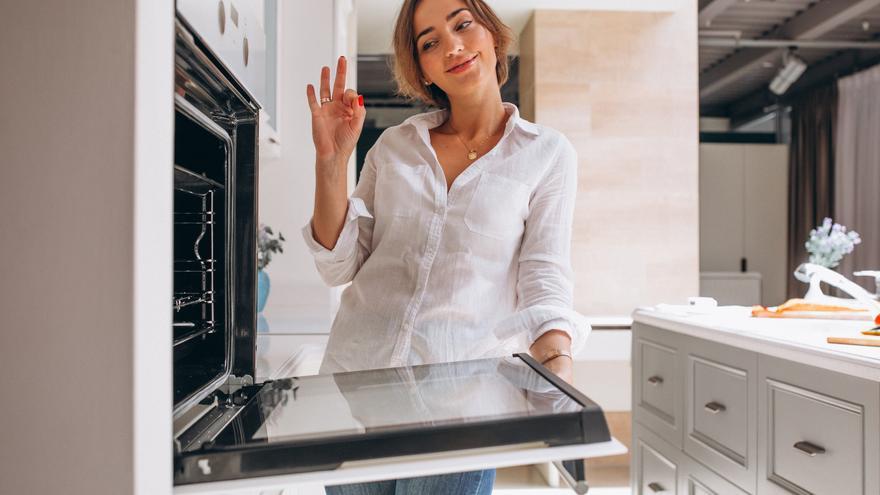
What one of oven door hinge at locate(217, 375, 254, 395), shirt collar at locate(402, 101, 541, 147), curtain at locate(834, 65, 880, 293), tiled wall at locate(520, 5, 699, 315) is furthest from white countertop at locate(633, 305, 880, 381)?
curtain at locate(834, 65, 880, 293)

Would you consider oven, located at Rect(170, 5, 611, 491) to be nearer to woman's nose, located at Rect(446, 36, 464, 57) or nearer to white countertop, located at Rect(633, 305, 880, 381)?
woman's nose, located at Rect(446, 36, 464, 57)

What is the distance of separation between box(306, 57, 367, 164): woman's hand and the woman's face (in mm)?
253

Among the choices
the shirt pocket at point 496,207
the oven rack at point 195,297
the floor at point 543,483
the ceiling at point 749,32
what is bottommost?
the floor at point 543,483

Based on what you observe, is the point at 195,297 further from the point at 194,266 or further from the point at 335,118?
the point at 335,118

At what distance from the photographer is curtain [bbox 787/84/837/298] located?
6.12 meters

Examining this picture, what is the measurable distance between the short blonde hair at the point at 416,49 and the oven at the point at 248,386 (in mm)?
492

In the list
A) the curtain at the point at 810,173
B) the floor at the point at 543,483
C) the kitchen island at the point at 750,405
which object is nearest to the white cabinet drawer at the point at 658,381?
the kitchen island at the point at 750,405

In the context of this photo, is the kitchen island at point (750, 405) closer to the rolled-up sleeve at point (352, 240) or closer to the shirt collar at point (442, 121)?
the shirt collar at point (442, 121)

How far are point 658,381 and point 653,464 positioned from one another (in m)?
0.30

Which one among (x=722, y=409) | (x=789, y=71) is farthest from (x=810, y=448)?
(x=789, y=71)

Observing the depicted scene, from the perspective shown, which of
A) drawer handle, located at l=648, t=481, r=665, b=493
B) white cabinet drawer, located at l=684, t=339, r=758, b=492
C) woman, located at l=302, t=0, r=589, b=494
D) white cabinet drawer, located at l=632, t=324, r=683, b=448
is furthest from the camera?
drawer handle, located at l=648, t=481, r=665, b=493

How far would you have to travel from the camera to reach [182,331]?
97cm

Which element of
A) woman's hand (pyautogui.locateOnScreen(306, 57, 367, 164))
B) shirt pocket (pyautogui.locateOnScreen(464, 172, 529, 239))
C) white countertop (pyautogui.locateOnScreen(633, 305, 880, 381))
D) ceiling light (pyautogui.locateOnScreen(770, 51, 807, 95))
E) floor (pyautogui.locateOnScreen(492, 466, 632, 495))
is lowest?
floor (pyautogui.locateOnScreen(492, 466, 632, 495))

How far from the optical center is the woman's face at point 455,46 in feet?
3.90
